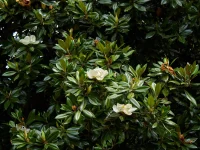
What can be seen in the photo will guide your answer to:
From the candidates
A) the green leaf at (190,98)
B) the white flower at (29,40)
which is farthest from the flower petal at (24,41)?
the green leaf at (190,98)

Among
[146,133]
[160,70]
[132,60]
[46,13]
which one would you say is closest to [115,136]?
[146,133]

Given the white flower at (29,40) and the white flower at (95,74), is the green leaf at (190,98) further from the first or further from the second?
the white flower at (29,40)

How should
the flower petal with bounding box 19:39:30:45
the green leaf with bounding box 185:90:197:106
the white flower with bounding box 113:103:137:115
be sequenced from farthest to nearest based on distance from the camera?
the flower petal with bounding box 19:39:30:45 < the green leaf with bounding box 185:90:197:106 < the white flower with bounding box 113:103:137:115

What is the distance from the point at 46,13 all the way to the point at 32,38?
10.4 inches

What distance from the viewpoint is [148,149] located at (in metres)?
2.56

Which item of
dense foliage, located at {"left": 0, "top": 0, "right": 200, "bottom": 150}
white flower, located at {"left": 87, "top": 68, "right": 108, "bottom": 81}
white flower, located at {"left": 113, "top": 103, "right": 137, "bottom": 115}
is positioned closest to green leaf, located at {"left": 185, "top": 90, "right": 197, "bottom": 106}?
dense foliage, located at {"left": 0, "top": 0, "right": 200, "bottom": 150}

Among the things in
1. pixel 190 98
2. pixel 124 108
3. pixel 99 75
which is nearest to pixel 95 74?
pixel 99 75

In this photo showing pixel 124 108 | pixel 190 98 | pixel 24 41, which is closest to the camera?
pixel 124 108

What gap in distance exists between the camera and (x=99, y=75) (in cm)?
219

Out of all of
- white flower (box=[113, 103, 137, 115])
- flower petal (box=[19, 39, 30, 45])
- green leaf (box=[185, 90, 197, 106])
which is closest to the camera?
white flower (box=[113, 103, 137, 115])

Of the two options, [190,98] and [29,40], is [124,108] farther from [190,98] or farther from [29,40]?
[29,40]

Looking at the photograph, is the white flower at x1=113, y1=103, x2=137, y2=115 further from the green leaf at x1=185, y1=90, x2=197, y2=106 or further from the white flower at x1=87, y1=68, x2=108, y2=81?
the green leaf at x1=185, y1=90, x2=197, y2=106

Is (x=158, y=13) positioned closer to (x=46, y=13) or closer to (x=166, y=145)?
(x=46, y=13)

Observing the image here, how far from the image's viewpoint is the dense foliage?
2.22 metres
